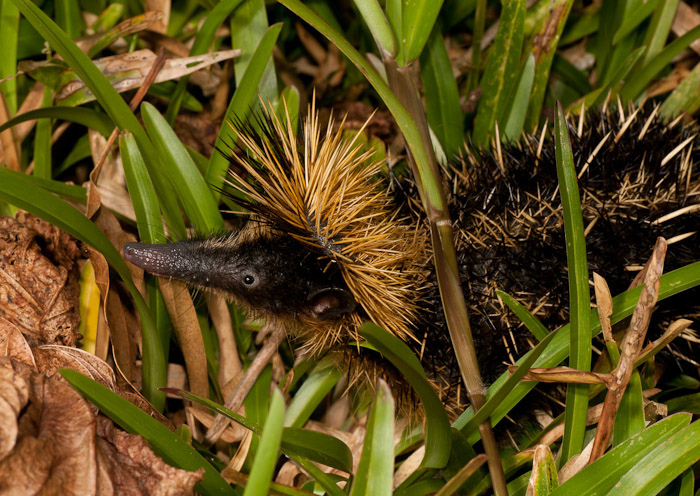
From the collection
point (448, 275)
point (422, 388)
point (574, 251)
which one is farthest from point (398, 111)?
point (422, 388)

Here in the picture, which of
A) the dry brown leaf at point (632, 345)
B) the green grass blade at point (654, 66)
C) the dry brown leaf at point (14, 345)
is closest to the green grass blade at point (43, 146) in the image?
the dry brown leaf at point (14, 345)

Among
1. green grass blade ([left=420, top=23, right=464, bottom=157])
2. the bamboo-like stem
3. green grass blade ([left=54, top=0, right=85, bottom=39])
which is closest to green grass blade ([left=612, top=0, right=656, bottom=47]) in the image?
green grass blade ([left=420, top=23, right=464, bottom=157])

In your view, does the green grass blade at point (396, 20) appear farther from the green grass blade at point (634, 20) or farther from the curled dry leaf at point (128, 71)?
the green grass blade at point (634, 20)

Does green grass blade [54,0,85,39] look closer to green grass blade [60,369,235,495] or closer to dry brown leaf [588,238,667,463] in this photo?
green grass blade [60,369,235,495]

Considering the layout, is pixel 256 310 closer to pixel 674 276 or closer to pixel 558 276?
pixel 558 276

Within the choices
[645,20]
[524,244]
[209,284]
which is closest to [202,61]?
[209,284]

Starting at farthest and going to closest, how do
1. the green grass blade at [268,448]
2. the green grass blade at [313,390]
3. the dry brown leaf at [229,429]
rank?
the green grass blade at [313,390]
the dry brown leaf at [229,429]
the green grass blade at [268,448]
